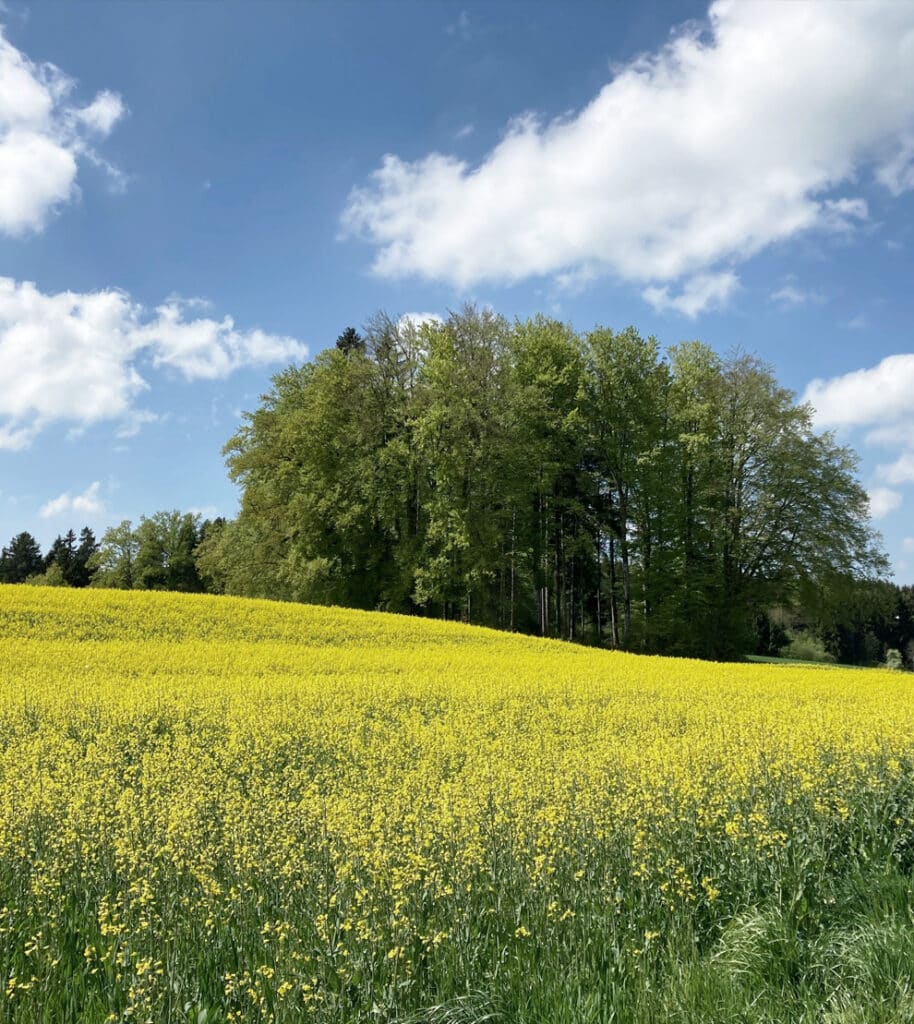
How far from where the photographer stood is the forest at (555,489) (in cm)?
3114

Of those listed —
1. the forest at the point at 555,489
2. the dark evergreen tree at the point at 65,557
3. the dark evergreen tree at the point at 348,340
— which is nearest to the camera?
the forest at the point at 555,489

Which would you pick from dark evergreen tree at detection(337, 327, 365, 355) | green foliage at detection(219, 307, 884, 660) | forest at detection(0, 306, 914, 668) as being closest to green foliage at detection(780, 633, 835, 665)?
forest at detection(0, 306, 914, 668)

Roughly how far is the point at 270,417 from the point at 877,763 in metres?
33.8

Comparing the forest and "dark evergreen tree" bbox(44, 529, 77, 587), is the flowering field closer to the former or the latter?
the forest

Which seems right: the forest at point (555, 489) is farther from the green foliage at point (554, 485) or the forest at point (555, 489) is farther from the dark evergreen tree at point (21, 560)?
the dark evergreen tree at point (21, 560)

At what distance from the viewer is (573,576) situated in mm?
38094

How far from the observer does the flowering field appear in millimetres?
3535

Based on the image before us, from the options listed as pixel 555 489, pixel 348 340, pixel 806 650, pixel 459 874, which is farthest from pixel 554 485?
pixel 459 874

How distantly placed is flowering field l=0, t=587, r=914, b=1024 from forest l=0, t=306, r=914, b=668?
22.4 metres

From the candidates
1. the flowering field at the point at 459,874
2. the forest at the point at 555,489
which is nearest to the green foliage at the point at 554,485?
the forest at the point at 555,489

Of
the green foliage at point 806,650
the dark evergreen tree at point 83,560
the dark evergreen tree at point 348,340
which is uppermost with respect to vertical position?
the dark evergreen tree at point 348,340

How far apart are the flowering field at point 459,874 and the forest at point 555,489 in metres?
22.4

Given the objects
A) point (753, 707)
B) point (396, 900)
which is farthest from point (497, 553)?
point (396, 900)

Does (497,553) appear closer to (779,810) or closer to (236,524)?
(236,524)
